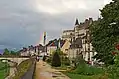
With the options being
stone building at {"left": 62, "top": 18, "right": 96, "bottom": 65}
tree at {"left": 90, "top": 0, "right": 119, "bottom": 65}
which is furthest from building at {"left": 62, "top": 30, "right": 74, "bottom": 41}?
tree at {"left": 90, "top": 0, "right": 119, "bottom": 65}

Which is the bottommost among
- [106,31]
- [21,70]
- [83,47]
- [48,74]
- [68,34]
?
[48,74]

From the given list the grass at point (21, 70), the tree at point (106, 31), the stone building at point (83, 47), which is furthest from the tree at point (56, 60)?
the tree at point (106, 31)

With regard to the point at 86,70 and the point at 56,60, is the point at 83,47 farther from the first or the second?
the point at 86,70

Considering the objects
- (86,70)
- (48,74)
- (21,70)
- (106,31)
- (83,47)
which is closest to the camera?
(21,70)

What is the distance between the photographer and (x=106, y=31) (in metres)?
34.9

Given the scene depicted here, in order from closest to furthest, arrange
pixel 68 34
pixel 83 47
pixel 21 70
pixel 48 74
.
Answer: pixel 21 70
pixel 48 74
pixel 83 47
pixel 68 34

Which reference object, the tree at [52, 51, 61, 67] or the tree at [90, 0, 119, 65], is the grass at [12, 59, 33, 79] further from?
the tree at [52, 51, 61, 67]

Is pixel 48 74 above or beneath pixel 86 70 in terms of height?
beneath

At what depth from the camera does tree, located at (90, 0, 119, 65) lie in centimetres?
3362

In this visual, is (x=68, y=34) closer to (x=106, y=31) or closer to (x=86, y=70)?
(x=86, y=70)

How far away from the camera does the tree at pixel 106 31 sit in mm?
33625

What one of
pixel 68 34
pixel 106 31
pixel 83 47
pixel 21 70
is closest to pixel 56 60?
pixel 83 47

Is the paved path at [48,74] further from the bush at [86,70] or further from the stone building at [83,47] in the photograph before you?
the stone building at [83,47]

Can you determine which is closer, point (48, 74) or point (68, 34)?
point (48, 74)
